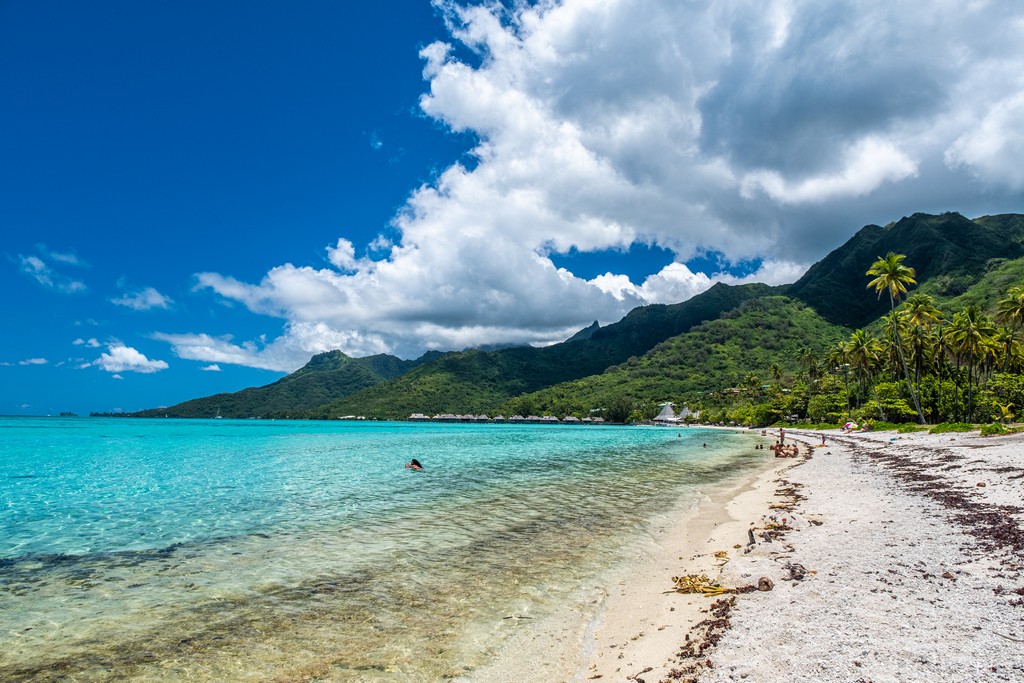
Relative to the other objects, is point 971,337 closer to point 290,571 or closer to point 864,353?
point 864,353

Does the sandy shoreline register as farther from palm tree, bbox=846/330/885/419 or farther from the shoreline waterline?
palm tree, bbox=846/330/885/419

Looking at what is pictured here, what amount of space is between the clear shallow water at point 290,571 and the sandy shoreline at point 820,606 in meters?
1.29

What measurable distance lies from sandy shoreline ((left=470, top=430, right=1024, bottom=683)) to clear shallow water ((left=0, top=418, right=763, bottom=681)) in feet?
4.24

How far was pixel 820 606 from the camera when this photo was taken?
8359mm

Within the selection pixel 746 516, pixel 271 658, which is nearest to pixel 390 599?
pixel 271 658

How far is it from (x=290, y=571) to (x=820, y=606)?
11808 mm

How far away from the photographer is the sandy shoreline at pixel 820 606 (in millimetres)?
6363

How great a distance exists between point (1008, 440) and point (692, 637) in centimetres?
3816

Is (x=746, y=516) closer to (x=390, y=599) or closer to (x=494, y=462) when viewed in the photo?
(x=390, y=599)

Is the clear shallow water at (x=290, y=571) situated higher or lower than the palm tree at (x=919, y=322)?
lower

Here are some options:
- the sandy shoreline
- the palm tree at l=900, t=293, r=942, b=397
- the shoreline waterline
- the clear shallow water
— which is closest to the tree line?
the palm tree at l=900, t=293, r=942, b=397

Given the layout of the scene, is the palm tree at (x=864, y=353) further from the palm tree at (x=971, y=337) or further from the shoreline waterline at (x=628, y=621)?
the shoreline waterline at (x=628, y=621)

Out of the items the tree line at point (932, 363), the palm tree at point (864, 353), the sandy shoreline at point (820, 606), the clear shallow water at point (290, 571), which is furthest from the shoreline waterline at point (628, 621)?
the palm tree at point (864, 353)

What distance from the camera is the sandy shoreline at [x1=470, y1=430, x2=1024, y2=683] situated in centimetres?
636
